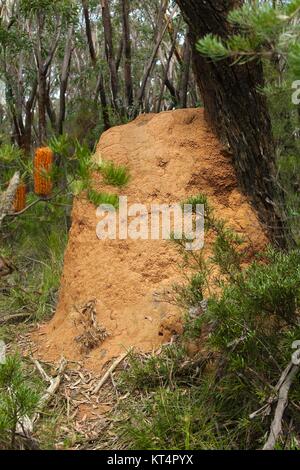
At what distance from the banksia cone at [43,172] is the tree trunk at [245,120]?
1.09 meters

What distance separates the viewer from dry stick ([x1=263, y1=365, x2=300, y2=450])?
2.65 meters

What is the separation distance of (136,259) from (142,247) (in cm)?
9

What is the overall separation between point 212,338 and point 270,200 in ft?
4.93

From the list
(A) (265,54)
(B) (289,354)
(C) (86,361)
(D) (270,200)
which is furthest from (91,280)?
(A) (265,54)

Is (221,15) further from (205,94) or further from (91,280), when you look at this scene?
(91,280)

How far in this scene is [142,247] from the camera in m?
4.32

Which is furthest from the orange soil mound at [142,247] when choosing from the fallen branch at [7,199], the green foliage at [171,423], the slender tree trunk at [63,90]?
the slender tree trunk at [63,90]

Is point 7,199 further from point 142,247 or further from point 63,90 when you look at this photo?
point 63,90

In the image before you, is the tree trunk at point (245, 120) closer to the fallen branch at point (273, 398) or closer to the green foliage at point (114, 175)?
the green foliage at point (114, 175)

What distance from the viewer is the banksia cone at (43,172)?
330 cm

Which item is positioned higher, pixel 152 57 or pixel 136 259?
pixel 152 57

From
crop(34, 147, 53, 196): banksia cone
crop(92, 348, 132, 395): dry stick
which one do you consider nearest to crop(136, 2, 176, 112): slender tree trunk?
crop(34, 147, 53, 196): banksia cone

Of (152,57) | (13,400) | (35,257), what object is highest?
(152,57)

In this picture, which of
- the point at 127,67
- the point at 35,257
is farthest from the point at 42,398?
the point at 127,67
